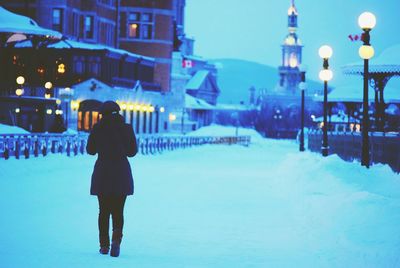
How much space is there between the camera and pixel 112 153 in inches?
371

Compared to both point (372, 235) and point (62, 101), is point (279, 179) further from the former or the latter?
point (62, 101)

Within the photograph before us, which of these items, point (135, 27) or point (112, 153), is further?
point (135, 27)

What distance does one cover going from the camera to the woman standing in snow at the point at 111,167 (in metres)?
9.32

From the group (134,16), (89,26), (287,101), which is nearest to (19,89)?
(89,26)

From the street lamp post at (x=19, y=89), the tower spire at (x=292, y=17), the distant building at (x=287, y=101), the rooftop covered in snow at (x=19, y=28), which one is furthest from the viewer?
the tower spire at (x=292, y=17)

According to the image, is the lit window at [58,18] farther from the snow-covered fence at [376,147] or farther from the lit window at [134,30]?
the snow-covered fence at [376,147]

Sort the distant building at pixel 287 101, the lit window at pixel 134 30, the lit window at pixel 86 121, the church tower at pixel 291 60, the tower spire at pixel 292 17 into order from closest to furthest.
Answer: the lit window at pixel 86 121 → the lit window at pixel 134 30 → the distant building at pixel 287 101 → the church tower at pixel 291 60 → the tower spire at pixel 292 17

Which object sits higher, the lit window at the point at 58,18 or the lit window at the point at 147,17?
the lit window at the point at 147,17

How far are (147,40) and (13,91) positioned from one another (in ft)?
81.2

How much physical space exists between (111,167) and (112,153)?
0.17m

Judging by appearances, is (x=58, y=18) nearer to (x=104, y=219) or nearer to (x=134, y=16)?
(x=134, y=16)

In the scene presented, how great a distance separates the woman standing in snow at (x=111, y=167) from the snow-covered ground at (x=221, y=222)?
1.47ft

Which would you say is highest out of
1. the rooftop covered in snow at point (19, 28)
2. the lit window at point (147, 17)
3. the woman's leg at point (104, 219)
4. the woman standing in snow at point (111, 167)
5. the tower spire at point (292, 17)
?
the tower spire at point (292, 17)

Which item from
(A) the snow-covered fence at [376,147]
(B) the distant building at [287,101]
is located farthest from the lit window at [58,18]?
(B) the distant building at [287,101]
